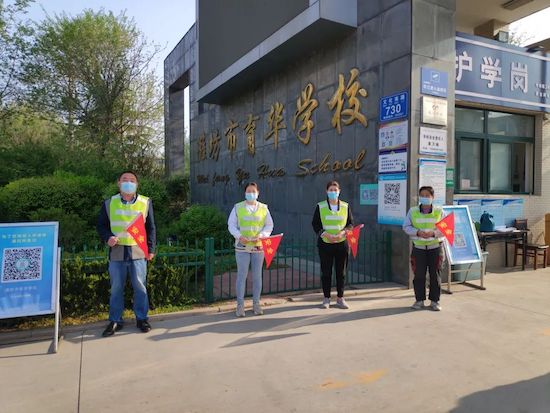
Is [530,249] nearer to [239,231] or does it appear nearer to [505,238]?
[505,238]

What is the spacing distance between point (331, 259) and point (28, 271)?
3.92 meters

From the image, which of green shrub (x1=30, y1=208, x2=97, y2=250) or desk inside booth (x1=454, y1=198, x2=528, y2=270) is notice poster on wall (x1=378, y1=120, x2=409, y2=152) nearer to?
desk inside booth (x1=454, y1=198, x2=528, y2=270)

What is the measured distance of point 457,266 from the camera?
296 inches

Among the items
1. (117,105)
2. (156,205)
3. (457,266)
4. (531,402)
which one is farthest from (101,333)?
(117,105)

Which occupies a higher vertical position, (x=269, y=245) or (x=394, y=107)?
(x=394, y=107)

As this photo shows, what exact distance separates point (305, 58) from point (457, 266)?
240 inches

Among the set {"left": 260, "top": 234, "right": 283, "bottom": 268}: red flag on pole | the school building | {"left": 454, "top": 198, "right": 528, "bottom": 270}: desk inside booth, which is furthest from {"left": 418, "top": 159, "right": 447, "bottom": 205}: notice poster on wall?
{"left": 260, "top": 234, "right": 283, "bottom": 268}: red flag on pole

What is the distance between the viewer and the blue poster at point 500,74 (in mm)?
8633

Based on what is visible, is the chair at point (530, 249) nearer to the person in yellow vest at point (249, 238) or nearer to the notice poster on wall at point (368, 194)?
the notice poster on wall at point (368, 194)

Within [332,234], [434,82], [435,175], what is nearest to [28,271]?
[332,234]

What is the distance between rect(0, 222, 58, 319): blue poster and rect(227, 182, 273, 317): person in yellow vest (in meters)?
2.25

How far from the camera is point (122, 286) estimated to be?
5.14m

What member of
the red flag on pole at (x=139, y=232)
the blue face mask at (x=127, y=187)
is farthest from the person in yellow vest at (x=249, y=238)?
the blue face mask at (x=127, y=187)

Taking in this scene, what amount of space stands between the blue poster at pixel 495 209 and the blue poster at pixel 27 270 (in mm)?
8671
